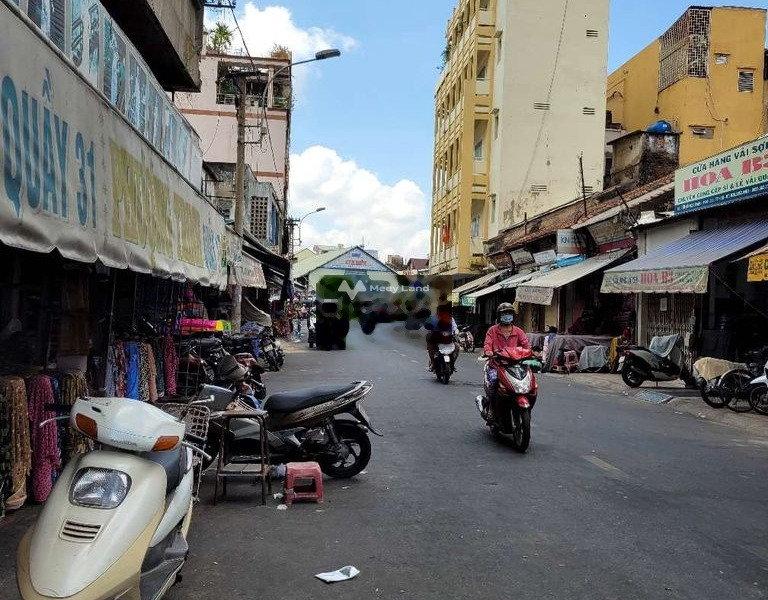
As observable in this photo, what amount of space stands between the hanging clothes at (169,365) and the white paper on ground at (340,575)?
19.7 ft

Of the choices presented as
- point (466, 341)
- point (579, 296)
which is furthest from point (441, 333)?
point (466, 341)

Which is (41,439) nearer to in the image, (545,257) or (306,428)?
(306,428)

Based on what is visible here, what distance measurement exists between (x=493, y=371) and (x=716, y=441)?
133 inches

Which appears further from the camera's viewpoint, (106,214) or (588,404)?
(588,404)

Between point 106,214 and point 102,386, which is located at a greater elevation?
point 106,214

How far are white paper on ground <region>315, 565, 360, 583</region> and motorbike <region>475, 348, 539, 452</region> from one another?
4132 mm

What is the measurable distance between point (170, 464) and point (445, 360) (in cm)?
1200

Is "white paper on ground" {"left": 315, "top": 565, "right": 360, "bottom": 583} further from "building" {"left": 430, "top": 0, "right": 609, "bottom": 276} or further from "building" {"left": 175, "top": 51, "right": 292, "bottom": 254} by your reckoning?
"building" {"left": 430, "top": 0, "right": 609, "bottom": 276}

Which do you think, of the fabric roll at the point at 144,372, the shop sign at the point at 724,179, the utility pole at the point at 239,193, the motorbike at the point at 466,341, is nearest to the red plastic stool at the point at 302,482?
the fabric roll at the point at 144,372

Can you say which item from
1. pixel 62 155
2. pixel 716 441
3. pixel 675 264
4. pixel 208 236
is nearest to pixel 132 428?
pixel 62 155

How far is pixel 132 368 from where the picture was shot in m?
8.23

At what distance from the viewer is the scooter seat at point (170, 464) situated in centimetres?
351

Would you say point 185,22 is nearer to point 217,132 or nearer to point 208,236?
point 208,236

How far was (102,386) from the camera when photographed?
294 inches
